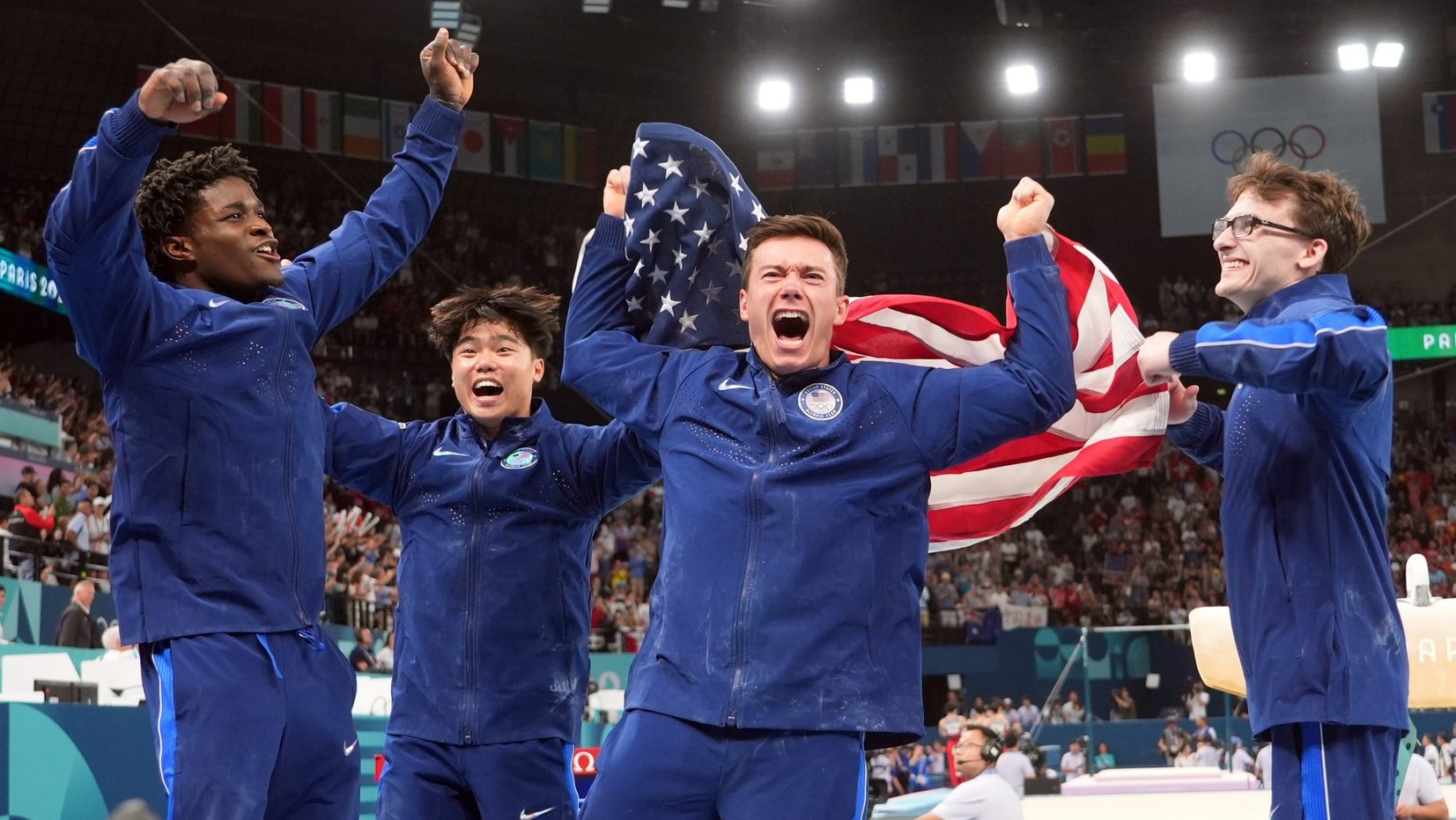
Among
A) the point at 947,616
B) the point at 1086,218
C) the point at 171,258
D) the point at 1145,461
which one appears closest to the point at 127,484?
the point at 171,258

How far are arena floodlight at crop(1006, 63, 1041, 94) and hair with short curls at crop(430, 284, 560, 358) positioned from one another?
2349 centimetres

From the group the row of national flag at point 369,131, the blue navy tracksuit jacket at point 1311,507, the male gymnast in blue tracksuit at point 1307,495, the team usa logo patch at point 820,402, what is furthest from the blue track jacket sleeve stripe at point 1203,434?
the row of national flag at point 369,131

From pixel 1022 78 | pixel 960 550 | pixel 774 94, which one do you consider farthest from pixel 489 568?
pixel 1022 78

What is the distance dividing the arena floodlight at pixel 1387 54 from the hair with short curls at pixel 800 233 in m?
26.0

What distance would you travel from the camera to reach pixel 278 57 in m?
27.0

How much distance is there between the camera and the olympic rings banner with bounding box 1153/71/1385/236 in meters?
27.5

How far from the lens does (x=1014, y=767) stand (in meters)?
12.2

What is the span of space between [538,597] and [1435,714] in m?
11.8

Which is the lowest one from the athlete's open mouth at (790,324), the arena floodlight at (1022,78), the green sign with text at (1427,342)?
the athlete's open mouth at (790,324)

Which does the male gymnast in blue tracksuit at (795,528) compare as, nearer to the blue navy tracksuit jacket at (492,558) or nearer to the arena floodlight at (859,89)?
the blue navy tracksuit jacket at (492,558)

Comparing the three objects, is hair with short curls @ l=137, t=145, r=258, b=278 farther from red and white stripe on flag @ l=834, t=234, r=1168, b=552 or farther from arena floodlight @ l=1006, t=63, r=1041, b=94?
arena floodlight @ l=1006, t=63, r=1041, b=94

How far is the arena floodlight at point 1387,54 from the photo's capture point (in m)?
26.3

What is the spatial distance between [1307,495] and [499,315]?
2439 millimetres

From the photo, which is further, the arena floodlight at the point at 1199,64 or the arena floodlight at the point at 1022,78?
the arena floodlight at the point at 1022,78
